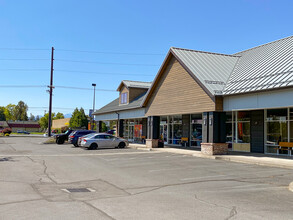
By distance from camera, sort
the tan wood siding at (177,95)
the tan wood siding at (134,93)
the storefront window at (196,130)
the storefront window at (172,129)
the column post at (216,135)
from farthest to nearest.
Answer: the tan wood siding at (134,93) < the storefront window at (172,129) < the storefront window at (196,130) < the tan wood siding at (177,95) < the column post at (216,135)

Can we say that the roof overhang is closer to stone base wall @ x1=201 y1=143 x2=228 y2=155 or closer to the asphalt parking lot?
stone base wall @ x1=201 y1=143 x2=228 y2=155

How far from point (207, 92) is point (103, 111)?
81.1 feet

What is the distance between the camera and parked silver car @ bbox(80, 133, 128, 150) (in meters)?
26.8

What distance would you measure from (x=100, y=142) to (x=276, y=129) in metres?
14.5

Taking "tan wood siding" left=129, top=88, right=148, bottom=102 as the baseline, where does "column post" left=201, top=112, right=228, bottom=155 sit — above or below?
below

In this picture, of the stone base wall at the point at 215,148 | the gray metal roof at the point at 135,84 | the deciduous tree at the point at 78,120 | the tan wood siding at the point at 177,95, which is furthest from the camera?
the deciduous tree at the point at 78,120

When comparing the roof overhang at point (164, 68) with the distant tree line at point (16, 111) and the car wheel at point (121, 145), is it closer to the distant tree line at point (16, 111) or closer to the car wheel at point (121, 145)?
the car wheel at point (121, 145)

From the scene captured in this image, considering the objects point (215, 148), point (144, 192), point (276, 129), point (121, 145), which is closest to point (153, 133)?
point (121, 145)

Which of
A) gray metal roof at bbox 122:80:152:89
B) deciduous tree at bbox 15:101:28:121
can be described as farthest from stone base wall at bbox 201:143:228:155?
deciduous tree at bbox 15:101:28:121

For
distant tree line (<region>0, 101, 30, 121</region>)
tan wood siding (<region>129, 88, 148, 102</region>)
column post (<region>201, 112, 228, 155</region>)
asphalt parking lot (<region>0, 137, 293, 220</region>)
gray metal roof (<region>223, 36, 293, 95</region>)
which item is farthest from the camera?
distant tree line (<region>0, 101, 30, 121</region>)

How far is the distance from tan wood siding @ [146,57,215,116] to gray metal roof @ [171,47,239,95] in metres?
0.66

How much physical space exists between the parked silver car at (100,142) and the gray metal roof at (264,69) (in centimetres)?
1179

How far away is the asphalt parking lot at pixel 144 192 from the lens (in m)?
7.09

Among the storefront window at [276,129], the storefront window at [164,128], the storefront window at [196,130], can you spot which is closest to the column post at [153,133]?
the storefront window at [196,130]
